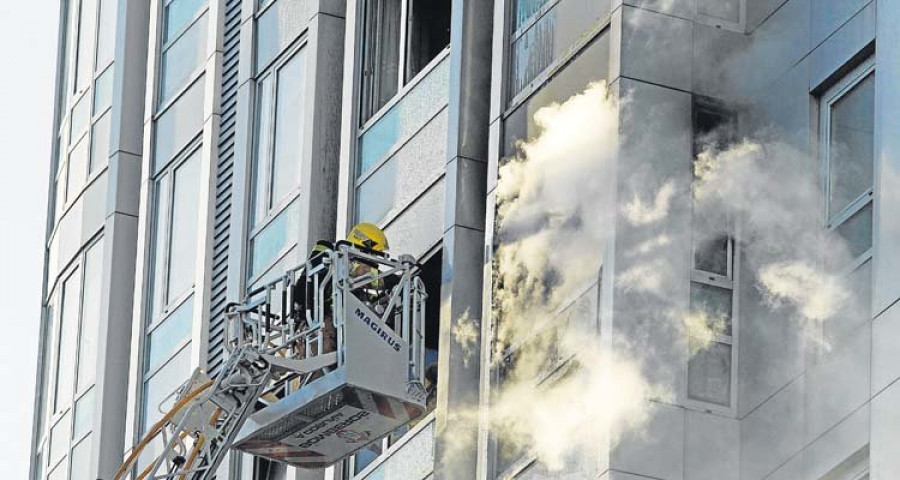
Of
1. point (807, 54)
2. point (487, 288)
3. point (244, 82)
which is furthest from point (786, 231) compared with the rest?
point (244, 82)

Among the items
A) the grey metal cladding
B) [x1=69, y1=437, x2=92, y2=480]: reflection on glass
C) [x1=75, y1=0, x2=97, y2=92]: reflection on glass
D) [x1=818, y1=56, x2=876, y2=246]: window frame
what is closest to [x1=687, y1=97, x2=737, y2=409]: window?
[x1=818, y1=56, x2=876, y2=246]: window frame

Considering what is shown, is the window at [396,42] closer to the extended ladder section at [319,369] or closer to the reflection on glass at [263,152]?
the reflection on glass at [263,152]

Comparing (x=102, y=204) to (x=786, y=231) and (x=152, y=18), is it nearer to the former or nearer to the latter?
(x=152, y=18)

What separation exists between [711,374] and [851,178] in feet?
6.91

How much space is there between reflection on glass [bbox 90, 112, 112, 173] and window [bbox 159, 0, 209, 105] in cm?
191

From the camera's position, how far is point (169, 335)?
34469 mm

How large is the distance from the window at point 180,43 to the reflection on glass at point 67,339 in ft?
12.8

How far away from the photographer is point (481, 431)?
23953mm

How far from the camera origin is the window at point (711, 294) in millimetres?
21875

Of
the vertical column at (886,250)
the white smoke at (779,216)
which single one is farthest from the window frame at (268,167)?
the vertical column at (886,250)

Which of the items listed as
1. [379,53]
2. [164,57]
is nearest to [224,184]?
[164,57]

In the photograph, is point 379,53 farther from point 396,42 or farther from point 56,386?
point 56,386

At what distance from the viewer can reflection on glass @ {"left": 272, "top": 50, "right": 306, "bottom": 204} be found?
101ft

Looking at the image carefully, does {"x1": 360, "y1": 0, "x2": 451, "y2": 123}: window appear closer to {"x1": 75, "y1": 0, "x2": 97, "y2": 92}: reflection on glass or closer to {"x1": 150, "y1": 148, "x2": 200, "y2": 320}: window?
{"x1": 150, "y1": 148, "x2": 200, "y2": 320}: window
